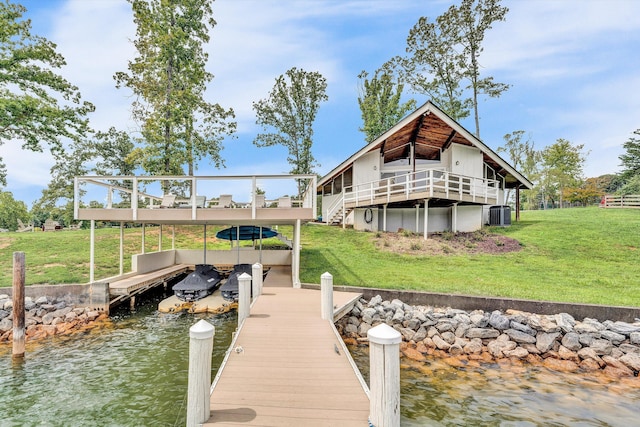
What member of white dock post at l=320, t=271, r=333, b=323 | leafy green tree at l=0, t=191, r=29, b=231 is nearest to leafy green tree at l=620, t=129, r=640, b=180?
white dock post at l=320, t=271, r=333, b=323

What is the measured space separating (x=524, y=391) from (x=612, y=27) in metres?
16.1

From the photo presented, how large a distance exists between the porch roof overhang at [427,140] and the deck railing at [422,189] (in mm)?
1391

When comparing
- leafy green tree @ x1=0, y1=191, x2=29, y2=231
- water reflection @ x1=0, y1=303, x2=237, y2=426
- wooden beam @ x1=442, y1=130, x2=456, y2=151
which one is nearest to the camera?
water reflection @ x1=0, y1=303, x2=237, y2=426

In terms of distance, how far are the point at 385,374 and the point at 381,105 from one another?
32.2 m

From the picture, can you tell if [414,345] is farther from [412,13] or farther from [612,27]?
[412,13]

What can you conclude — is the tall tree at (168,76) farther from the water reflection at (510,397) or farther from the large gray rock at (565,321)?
the large gray rock at (565,321)

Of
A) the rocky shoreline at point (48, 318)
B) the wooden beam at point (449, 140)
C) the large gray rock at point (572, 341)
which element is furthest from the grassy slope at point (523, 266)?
the rocky shoreline at point (48, 318)

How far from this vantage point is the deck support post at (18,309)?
7.46 metres

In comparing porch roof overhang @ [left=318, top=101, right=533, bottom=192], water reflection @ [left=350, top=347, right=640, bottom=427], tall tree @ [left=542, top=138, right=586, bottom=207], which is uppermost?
tall tree @ [left=542, top=138, right=586, bottom=207]

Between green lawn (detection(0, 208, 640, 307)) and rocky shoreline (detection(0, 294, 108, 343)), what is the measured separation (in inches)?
65.8

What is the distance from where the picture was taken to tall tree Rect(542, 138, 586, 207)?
118ft

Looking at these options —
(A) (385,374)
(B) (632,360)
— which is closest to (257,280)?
(A) (385,374)

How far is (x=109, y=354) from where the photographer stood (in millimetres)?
7449

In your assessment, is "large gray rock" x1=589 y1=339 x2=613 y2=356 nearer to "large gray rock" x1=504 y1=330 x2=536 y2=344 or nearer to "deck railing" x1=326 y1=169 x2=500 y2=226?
"large gray rock" x1=504 y1=330 x2=536 y2=344
